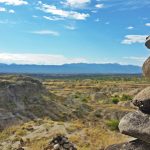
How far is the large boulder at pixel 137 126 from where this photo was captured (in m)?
15.8

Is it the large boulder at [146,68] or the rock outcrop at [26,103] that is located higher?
the large boulder at [146,68]

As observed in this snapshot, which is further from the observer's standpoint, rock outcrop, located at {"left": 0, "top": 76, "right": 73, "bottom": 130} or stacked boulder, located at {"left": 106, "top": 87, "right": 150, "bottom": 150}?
rock outcrop, located at {"left": 0, "top": 76, "right": 73, "bottom": 130}

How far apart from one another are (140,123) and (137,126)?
0.53 ft

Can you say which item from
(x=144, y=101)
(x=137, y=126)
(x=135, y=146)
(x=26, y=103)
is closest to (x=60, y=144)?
(x=135, y=146)

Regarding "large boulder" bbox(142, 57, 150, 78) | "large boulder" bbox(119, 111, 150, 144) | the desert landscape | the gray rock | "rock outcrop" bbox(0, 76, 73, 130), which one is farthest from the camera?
"rock outcrop" bbox(0, 76, 73, 130)

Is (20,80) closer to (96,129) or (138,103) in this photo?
(96,129)

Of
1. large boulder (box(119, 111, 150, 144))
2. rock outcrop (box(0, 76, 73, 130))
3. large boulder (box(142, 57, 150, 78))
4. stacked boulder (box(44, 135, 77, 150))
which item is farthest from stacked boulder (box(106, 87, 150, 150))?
rock outcrop (box(0, 76, 73, 130))

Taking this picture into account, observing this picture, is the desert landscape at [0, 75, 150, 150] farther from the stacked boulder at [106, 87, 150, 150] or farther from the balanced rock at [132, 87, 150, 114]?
the balanced rock at [132, 87, 150, 114]

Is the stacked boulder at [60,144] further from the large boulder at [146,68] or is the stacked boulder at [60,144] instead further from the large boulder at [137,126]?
the large boulder at [146,68]

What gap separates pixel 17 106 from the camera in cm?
5134

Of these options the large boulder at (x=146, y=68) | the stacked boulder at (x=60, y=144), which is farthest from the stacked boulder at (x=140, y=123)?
the stacked boulder at (x=60, y=144)

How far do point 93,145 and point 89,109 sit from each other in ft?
125

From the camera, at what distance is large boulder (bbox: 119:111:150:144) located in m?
15.8

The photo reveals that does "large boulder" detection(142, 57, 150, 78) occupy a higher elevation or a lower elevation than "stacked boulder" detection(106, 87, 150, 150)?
higher
